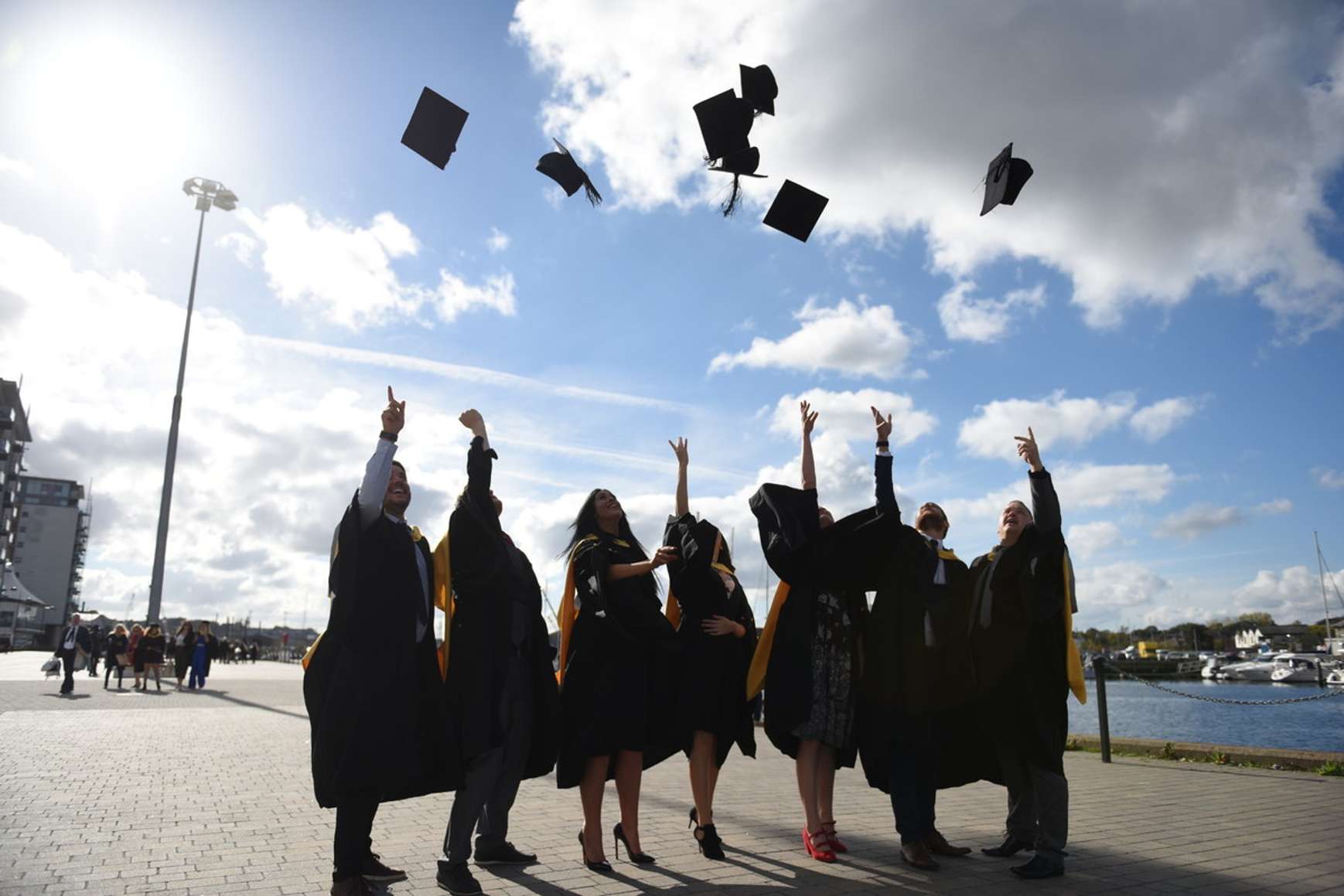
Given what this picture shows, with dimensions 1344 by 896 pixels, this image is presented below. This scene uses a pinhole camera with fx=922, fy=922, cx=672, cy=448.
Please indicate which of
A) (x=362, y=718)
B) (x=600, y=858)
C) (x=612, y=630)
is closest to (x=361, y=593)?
(x=362, y=718)

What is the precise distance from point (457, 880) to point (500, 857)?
Result: 0.84 meters

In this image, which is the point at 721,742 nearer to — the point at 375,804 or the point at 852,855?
the point at 852,855

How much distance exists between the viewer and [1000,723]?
5363mm

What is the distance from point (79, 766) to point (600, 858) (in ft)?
20.6

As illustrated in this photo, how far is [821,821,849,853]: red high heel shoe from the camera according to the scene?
5430 millimetres

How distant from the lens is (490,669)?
195 inches

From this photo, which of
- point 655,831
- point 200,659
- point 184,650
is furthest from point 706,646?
point 184,650

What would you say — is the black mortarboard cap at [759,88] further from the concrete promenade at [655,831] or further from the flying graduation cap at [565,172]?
the concrete promenade at [655,831]

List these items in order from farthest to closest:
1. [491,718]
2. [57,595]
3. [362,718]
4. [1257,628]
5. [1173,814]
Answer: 1. [1257,628]
2. [57,595]
3. [1173,814]
4. [491,718]
5. [362,718]

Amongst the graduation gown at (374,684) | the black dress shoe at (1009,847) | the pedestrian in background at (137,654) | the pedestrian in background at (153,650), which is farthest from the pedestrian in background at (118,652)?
the black dress shoe at (1009,847)

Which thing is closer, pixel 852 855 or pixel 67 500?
pixel 852 855

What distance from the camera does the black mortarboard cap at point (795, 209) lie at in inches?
304

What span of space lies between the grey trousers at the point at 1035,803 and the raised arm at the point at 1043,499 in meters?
1.31

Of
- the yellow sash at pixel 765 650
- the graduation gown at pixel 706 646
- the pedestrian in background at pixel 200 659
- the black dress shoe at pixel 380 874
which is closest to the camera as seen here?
the black dress shoe at pixel 380 874
